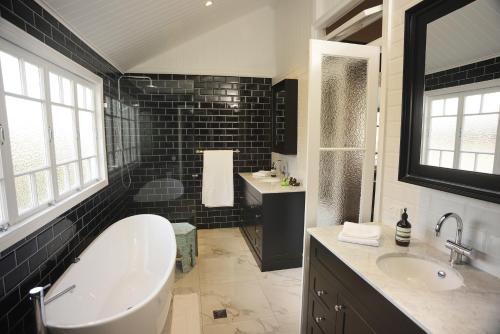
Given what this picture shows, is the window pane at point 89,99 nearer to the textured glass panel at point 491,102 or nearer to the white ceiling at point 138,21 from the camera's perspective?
the white ceiling at point 138,21

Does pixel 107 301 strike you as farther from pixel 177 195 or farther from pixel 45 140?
pixel 177 195

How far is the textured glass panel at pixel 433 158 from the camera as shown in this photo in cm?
139

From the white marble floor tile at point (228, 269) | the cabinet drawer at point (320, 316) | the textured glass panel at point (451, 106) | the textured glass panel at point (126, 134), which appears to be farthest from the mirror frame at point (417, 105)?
the textured glass panel at point (126, 134)

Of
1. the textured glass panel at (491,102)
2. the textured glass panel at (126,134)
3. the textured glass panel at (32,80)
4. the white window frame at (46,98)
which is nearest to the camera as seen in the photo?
the textured glass panel at (491,102)

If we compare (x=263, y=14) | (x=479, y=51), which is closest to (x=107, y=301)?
(x=479, y=51)

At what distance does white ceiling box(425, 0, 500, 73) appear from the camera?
1.10 m

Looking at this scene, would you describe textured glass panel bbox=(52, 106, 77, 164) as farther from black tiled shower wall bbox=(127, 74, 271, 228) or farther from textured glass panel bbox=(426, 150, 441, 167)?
textured glass panel bbox=(426, 150, 441, 167)

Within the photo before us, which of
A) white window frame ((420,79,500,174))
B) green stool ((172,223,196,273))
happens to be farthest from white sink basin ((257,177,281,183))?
white window frame ((420,79,500,174))

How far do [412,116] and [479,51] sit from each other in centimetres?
41

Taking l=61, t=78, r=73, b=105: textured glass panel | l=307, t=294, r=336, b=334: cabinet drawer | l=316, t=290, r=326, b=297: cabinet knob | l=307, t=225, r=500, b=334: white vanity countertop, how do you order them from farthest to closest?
l=61, t=78, r=73, b=105: textured glass panel < l=316, t=290, r=326, b=297: cabinet knob < l=307, t=294, r=336, b=334: cabinet drawer < l=307, t=225, r=500, b=334: white vanity countertop

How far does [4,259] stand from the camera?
134cm

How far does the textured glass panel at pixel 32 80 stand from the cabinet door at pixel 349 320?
2.28 metres

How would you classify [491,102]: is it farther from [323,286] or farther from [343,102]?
[323,286]

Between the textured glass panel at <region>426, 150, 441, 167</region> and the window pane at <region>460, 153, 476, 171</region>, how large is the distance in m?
0.12
